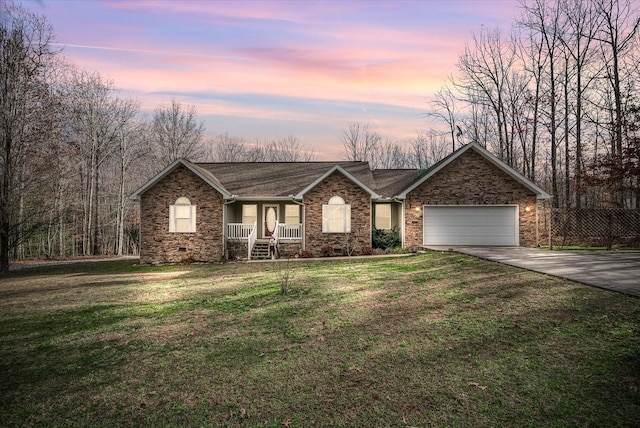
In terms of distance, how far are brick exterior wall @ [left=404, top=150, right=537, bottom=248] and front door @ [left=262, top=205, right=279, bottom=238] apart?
298 inches

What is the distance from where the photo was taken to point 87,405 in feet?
13.8

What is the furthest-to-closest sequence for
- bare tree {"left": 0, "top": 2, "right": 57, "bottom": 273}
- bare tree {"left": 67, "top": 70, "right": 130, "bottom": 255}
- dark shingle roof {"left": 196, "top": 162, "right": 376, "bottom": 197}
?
1. bare tree {"left": 67, "top": 70, "right": 130, "bottom": 255}
2. dark shingle roof {"left": 196, "top": 162, "right": 376, "bottom": 197}
3. bare tree {"left": 0, "top": 2, "right": 57, "bottom": 273}

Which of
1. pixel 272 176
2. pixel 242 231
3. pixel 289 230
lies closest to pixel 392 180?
pixel 272 176

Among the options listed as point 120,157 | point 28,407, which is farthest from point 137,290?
point 120,157

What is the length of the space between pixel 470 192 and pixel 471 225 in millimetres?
1732

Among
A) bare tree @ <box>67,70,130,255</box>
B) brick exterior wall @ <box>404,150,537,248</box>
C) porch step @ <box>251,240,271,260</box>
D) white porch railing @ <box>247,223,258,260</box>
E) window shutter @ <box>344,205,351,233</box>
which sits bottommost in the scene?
porch step @ <box>251,240,271,260</box>

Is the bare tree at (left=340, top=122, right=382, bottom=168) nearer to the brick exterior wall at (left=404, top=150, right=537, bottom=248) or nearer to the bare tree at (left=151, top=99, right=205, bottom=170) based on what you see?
the bare tree at (left=151, top=99, right=205, bottom=170)

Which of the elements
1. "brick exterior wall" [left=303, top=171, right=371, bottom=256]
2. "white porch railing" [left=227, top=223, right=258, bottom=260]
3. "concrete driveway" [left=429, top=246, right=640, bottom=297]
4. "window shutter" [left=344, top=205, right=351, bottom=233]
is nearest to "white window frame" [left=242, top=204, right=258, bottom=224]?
"white porch railing" [left=227, top=223, right=258, bottom=260]

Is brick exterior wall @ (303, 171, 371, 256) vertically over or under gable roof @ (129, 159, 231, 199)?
under

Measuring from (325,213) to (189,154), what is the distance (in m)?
23.9

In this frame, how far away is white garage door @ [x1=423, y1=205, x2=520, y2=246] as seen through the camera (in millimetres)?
18672

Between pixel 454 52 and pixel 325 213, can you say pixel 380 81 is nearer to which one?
pixel 325 213

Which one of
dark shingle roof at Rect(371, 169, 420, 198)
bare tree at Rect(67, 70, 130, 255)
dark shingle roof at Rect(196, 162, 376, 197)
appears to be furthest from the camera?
bare tree at Rect(67, 70, 130, 255)

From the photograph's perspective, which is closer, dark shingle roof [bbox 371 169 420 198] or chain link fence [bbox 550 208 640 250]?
chain link fence [bbox 550 208 640 250]
